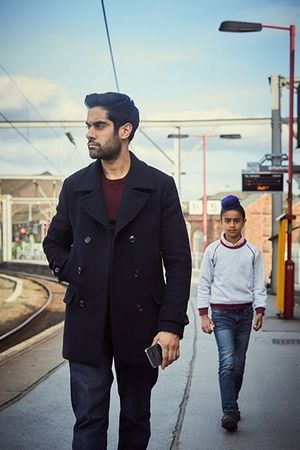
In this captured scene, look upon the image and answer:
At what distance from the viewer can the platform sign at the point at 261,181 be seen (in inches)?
727

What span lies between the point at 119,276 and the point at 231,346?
2149mm

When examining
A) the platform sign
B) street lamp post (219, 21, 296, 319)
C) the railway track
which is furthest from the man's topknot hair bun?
the platform sign

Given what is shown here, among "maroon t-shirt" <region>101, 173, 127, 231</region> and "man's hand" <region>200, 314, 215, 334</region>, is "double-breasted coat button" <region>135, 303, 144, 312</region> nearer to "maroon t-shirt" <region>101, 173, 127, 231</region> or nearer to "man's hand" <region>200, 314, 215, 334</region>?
"maroon t-shirt" <region>101, 173, 127, 231</region>

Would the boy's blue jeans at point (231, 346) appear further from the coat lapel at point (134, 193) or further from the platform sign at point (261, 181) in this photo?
the platform sign at point (261, 181)

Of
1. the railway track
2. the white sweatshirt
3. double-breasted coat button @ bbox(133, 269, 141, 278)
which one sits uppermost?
double-breasted coat button @ bbox(133, 269, 141, 278)

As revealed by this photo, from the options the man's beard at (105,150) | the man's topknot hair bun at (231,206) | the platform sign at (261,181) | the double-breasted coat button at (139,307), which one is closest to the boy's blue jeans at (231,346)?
the man's topknot hair bun at (231,206)

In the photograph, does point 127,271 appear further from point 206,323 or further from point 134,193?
point 206,323

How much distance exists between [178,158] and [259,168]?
255 inches

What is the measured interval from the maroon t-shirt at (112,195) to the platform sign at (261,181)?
15.4m

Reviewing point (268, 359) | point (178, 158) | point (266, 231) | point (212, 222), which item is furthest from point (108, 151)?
point (212, 222)

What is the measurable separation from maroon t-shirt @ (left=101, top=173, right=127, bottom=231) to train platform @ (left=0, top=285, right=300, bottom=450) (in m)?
1.85

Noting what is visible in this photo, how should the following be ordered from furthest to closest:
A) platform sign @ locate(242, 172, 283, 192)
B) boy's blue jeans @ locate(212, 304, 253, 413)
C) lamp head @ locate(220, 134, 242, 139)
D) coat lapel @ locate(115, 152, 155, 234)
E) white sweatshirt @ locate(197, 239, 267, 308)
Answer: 1. lamp head @ locate(220, 134, 242, 139)
2. platform sign @ locate(242, 172, 283, 192)
3. white sweatshirt @ locate(197, 239, 267, 308)
4. boy's blue jeans @ locate(212, 304, 253, 413)
5. coat lapel @ locate(115, 152, 155, 234)

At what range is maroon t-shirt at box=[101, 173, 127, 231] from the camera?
3213mm

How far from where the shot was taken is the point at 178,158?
80.7 feet
